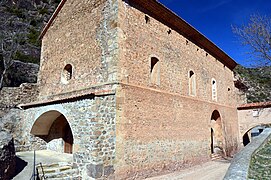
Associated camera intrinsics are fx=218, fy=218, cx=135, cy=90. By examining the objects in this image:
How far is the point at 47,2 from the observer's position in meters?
36.3

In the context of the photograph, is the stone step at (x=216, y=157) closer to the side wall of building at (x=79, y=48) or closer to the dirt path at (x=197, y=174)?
the dirt path at (x=197, y=174)

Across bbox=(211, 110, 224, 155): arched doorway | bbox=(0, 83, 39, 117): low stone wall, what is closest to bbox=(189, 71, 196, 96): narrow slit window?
bbox=(211, 110, 224, 155): arched doorway

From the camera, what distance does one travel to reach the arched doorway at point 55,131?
11367mm

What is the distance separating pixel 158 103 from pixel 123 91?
84.9 inches

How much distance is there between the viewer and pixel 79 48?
9961mm

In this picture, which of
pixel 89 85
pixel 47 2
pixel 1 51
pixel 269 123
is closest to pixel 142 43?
pixel 89 85

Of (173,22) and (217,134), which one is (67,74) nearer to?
(173,22)

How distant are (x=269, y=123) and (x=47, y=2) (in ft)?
119

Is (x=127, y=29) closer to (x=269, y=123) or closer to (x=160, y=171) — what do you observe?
(x=160, y=171)

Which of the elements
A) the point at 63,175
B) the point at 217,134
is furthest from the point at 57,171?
the point at 217,134

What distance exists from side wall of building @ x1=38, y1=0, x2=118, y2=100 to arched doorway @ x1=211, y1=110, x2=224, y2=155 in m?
9.94

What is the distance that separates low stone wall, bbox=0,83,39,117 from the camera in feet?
39.2

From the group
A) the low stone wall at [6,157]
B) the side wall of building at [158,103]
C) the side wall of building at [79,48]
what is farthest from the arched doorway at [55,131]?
the side wall of building at [158,103]

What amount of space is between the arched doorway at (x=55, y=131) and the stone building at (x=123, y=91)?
53 mm
